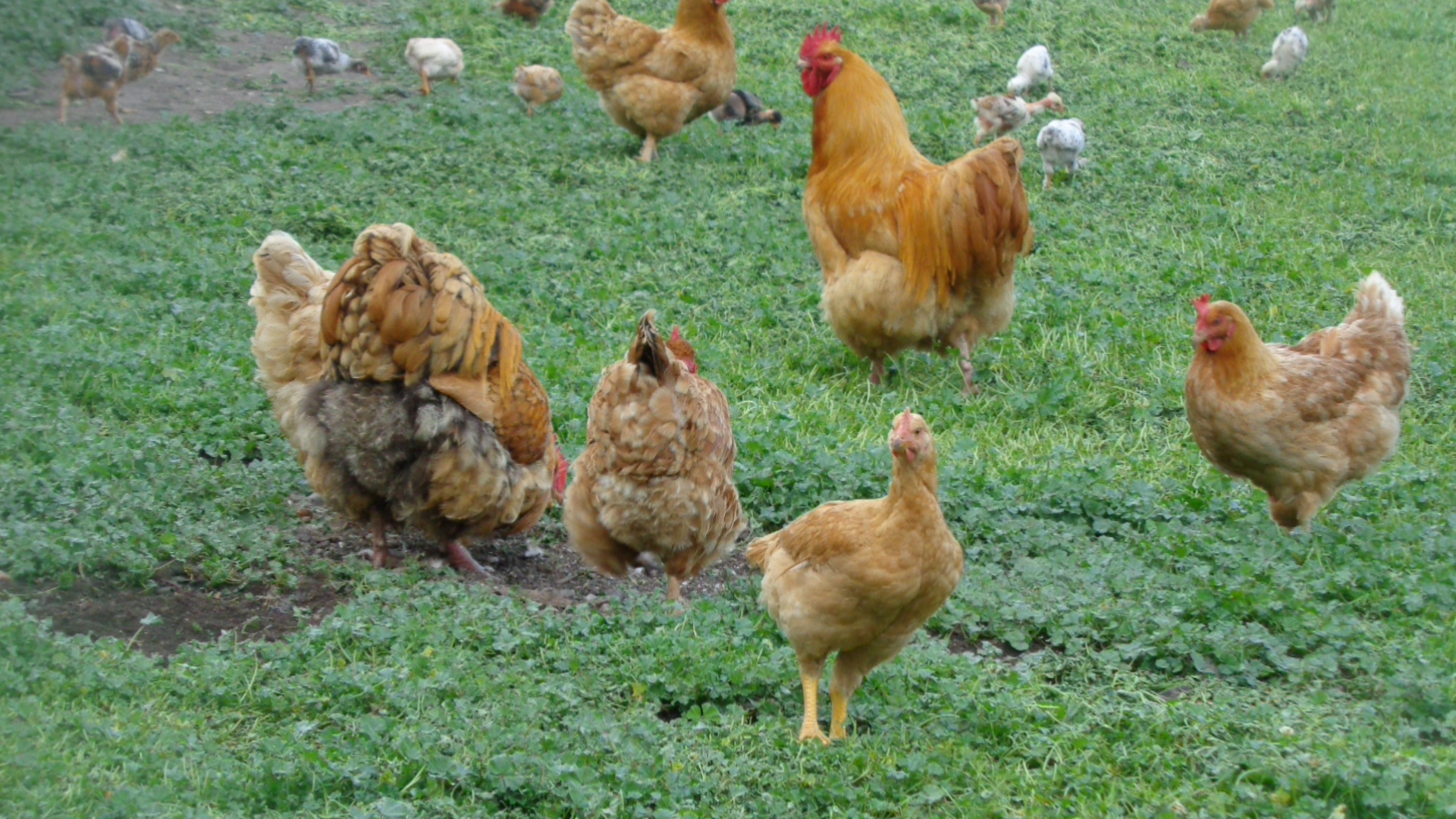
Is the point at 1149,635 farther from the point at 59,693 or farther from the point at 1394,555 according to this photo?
the point at 59,693

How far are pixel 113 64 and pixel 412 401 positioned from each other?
8019mm

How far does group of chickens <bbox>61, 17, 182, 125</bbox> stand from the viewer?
11688 millimetres

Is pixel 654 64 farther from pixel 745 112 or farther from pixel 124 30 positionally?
pixel 124 30

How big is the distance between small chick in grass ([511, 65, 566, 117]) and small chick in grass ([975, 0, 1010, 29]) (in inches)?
241

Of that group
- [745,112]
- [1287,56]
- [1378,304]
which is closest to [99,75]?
[745,112]

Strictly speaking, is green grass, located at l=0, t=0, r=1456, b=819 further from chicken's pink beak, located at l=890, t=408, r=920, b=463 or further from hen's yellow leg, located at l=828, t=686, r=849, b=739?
chicken's pink beak, located at l=890, t=408, r=920, b=463

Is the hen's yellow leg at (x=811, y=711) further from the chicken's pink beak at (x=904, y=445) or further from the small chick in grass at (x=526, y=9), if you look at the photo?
the small chick in grass at (x=526, y=9)

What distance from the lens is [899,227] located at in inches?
336

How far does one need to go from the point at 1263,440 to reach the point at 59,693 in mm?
5370

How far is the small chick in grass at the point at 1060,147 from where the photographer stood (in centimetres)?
1221

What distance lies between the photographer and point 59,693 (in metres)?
4.44

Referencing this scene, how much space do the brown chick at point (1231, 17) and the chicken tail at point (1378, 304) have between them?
11.7m

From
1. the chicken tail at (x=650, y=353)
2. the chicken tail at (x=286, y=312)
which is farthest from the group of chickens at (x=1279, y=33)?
the chicken tail at (x=286, y=312)

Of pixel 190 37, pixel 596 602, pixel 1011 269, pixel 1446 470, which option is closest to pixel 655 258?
pixel 1011 269
